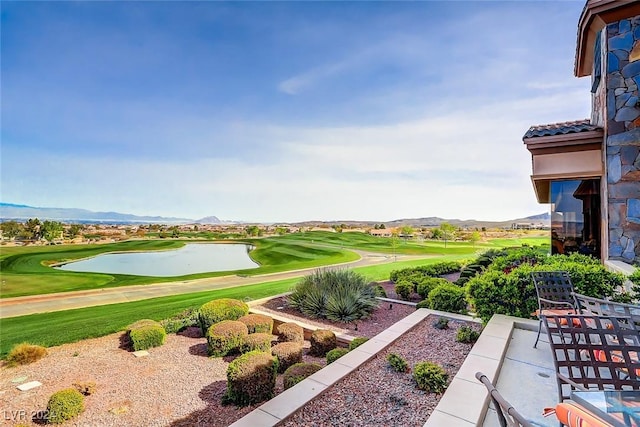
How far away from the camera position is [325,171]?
53.8ft

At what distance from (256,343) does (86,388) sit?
6.69ft

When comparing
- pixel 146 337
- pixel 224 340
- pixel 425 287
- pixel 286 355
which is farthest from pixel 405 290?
pixel 146 337

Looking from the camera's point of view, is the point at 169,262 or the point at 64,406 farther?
the point at 169,262

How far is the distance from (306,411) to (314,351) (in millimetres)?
2113

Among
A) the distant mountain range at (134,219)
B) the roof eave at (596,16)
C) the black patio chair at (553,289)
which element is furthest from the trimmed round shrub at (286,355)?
the roof eave at (596,16)

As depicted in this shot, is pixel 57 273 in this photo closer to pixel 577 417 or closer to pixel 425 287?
pixel 425 287

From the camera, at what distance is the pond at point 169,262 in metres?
13.1

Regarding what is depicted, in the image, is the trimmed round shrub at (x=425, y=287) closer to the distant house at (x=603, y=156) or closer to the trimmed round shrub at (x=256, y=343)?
the distant house at (x=603, y=156)

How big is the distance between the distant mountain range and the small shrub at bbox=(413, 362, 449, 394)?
5.34 metres

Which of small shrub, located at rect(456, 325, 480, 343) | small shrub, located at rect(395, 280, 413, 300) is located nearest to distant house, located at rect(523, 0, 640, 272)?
small shrub, located at rect(456, 325, 480, 343)

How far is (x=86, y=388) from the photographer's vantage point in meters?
3.51

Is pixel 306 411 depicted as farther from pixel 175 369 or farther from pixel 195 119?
pixel 195 119

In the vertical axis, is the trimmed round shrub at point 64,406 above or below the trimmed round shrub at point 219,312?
below

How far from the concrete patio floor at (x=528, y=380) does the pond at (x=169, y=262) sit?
14164 millimetres
